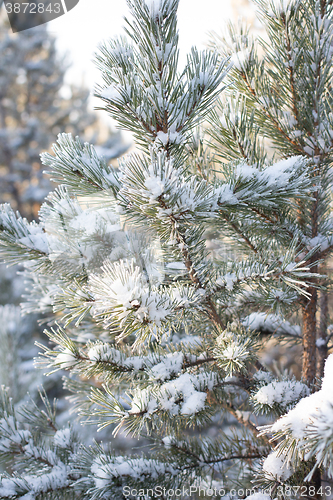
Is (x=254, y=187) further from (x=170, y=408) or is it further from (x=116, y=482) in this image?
(x=116, y=482)

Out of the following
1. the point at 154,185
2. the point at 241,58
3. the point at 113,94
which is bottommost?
the point at 154,185

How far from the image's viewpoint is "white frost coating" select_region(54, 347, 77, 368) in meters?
0.88

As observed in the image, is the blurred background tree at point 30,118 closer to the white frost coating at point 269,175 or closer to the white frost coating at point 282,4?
the white frost coating at point 282,4

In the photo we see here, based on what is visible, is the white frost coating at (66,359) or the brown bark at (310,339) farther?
the brown bark at (310,339)

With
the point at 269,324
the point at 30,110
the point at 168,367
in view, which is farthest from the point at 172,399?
the point at 30,110

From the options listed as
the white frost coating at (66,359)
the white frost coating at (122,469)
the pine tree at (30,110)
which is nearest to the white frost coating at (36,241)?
the white frost coating at (66,359)

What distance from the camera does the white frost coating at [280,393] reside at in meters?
0.86

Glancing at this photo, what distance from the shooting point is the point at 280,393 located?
0.88 metres

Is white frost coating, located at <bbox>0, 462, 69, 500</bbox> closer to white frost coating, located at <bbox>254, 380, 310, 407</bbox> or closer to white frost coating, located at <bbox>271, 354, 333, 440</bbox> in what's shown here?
white frost coating, located at <bbox>254, 380, 310, 407</bbox>

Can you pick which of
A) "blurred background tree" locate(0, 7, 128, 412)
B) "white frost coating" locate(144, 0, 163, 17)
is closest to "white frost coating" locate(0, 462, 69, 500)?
"white frost coating" locate(144, 0, 163, 17)

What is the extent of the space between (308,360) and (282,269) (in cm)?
53

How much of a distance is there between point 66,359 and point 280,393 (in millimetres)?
619

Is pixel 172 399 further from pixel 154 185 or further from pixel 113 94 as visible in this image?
pixel 113 94

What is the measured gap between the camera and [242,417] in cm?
120
